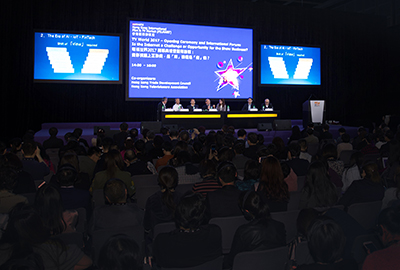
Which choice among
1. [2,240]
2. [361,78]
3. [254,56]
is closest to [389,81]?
[361,78]

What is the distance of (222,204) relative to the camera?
282 cm

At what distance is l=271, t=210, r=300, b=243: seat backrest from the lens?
2.50 m

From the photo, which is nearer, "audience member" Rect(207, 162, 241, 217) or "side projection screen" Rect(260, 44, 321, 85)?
"audience member" Rect(207, 162, 241, 217)

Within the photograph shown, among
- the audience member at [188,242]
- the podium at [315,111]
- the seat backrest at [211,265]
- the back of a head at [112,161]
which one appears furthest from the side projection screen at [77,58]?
the seat backrest at [211,265]

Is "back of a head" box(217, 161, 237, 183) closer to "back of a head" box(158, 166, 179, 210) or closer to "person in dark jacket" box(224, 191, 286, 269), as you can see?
"back of a head" box(158, 166, 179, 210)

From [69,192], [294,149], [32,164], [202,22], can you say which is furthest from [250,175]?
[202,22]

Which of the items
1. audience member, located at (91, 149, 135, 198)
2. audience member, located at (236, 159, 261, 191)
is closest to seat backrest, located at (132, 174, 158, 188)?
audience member, located at (91, 149, 135, 198)

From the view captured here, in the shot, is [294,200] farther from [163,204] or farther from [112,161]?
[112,161]

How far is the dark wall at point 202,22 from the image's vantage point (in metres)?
10.2

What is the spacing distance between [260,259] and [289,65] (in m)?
11.3

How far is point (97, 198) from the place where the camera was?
3.28 meters

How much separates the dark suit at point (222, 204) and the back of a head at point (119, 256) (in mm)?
1426

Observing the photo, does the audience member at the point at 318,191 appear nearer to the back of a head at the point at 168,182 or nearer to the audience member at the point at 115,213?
the back of a head at the point at 168,182

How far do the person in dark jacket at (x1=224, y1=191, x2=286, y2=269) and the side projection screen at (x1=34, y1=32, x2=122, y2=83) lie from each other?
30.3 feet
